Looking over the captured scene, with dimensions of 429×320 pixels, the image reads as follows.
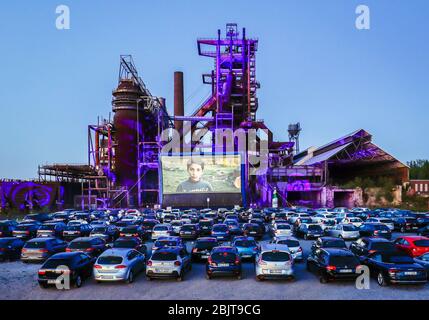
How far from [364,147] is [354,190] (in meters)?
8.48

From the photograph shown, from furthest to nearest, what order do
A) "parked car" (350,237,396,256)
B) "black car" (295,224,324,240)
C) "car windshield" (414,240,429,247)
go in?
"black car" (295,224,324,240) < "car windshield" (414,240,429,247) < "parked car" (350,237,396,256)

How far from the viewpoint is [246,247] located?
1997 cm

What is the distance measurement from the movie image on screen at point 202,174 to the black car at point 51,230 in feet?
106

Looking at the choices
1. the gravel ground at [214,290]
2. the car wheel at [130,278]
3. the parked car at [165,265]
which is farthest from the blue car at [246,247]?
the car wheel at [130,278]

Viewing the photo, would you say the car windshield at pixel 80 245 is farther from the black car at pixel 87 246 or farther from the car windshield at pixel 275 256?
the car windshield at pixel 275 256

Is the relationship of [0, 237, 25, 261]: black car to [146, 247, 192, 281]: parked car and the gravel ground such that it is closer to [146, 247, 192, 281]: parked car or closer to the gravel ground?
the gravel ground

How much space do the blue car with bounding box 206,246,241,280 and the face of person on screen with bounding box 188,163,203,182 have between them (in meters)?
44.7

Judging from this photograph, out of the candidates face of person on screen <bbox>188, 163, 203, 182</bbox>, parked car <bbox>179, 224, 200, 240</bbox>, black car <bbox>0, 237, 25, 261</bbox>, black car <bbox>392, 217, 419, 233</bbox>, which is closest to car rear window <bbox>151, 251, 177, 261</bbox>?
black car <bbox>0, 237, 25, 261</bbox>

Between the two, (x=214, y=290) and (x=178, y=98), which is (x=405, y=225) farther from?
(x=178, y=98)

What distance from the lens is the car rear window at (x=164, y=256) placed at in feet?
53.2

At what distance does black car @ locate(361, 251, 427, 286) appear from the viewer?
46.5ft

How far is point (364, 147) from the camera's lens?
73500mm
